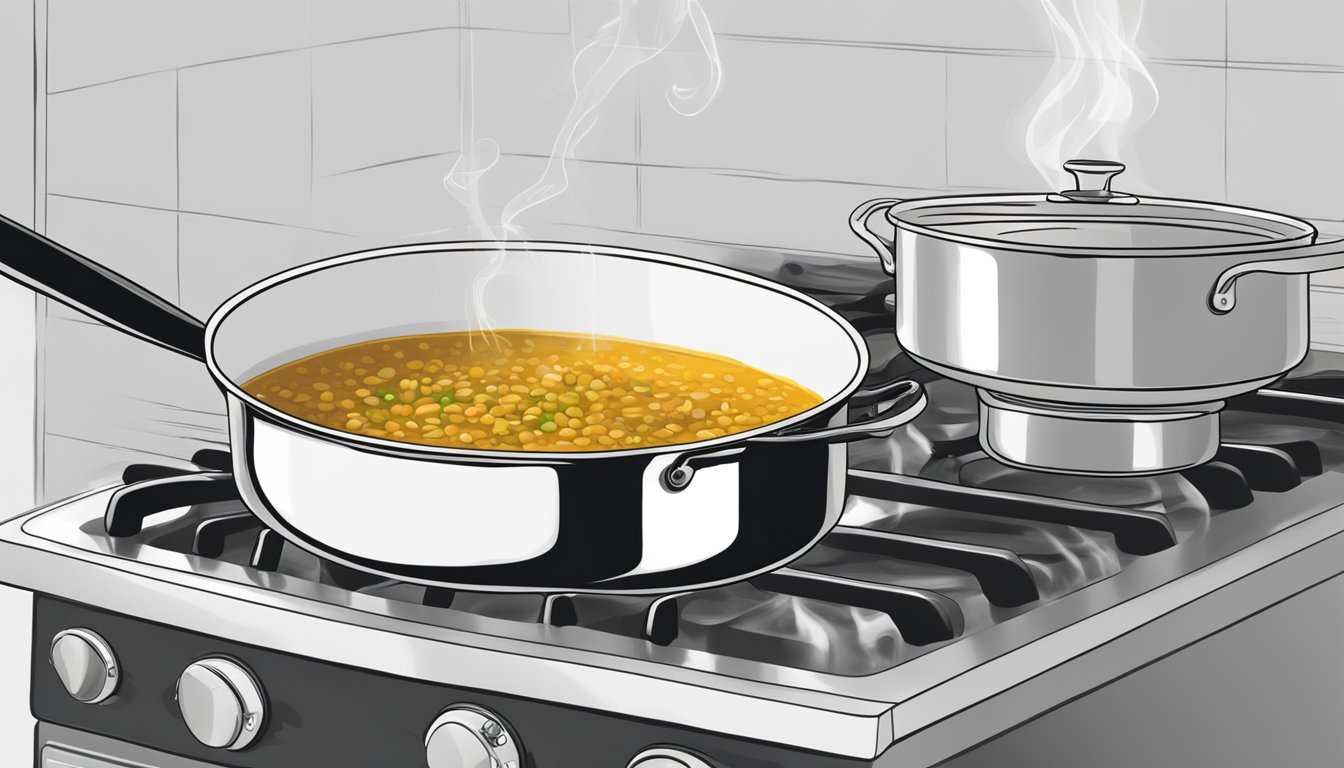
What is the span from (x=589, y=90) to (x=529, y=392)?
96 cm

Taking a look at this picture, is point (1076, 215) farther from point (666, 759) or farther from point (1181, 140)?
point (666, 759)

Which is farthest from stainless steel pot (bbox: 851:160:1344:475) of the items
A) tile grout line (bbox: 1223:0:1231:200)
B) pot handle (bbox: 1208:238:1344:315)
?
tile grout line (bbox: 1223:0:1231:200)

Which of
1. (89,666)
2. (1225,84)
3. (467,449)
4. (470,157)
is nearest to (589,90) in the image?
(470,157)

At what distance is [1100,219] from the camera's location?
1164 millimetres

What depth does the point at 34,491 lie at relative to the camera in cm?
175

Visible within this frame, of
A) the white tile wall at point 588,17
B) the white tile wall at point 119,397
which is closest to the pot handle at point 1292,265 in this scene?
the white tile wall at point 588,17

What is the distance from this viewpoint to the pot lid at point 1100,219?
1.14 metres

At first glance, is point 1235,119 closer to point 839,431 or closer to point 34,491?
point 839,431

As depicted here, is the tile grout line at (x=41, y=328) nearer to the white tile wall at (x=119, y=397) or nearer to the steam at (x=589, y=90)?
the white tile wall at (x=119, y=397)

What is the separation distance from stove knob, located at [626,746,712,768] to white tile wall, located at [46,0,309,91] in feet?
3.90

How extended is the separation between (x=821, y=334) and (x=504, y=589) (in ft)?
0.95

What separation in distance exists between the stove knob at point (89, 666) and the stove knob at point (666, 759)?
36 cm

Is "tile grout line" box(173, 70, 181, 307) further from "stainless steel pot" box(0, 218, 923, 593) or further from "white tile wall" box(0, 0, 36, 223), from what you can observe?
"stainless steel pot" box(0, 218, 923, 593)

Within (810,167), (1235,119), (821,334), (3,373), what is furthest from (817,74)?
(3,373)
